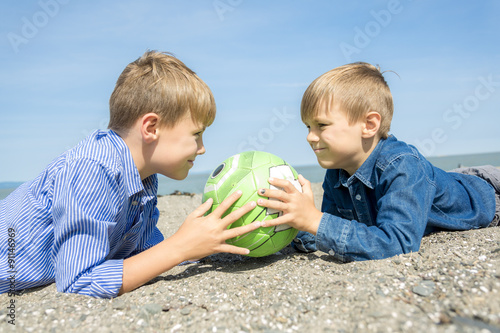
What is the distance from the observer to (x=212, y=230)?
3.03 m

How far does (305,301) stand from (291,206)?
904 millimetres

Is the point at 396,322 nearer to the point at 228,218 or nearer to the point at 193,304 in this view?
the point at 193,304

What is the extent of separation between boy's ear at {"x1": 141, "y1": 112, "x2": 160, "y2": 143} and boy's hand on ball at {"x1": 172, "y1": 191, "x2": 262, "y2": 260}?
780 millimetres

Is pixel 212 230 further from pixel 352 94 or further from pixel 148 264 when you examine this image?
pixel 352 94

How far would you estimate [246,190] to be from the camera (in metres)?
3.13

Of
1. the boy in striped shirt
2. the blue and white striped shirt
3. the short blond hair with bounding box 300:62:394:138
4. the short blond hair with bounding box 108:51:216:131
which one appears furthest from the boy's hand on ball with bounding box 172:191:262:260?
the short blond hair with bounding box 300:62:394:138

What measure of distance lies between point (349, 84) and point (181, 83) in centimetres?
163

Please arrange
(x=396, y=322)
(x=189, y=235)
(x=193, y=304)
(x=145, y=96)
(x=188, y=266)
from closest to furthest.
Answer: (x=396, y=322) → (x=193, y=304) → (x=189, y=235) → (x=145, y=96) → (x=188, y=266)

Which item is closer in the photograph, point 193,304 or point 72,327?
point 72,327

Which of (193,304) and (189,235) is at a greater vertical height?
(189,235)

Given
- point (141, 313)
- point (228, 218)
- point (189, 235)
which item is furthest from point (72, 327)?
point (228, 218)

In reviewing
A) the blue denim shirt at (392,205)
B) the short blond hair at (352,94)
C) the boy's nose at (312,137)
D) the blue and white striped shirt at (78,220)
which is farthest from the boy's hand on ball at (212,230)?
the short blond hair at (352,94)

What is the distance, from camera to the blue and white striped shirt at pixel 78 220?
2727 millimetres
